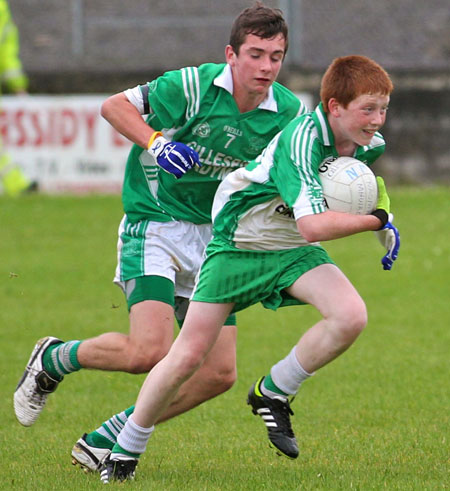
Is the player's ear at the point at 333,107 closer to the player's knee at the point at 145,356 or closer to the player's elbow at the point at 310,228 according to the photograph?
the player's elbow at the point at 310,228

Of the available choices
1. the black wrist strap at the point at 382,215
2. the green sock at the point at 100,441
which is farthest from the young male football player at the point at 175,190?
the black wrist strap at the point at 382,215

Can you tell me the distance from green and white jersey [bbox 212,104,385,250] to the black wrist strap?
0.24 m

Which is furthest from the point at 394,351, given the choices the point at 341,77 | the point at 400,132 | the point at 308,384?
the point at 400,132

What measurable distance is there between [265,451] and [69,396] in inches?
82.3

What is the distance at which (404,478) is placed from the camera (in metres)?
5.06

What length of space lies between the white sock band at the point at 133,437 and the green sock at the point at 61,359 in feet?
2.48

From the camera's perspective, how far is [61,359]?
5848mm

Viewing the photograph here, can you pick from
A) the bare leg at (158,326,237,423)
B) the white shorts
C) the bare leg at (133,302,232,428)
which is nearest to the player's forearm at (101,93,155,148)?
the white shorts

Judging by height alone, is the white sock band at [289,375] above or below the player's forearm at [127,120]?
below

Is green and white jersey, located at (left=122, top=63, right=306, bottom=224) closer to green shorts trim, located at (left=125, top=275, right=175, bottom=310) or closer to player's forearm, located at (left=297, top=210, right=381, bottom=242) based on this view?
green shorts trim, located at (left=125, top=275, right=175, bottom=310)

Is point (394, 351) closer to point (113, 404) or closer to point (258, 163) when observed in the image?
point (113, 404)

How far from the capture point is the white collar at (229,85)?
566cm

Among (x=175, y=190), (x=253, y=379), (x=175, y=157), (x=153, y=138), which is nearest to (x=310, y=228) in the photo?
(x=175, y=157)

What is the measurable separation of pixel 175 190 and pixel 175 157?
0.62 m
